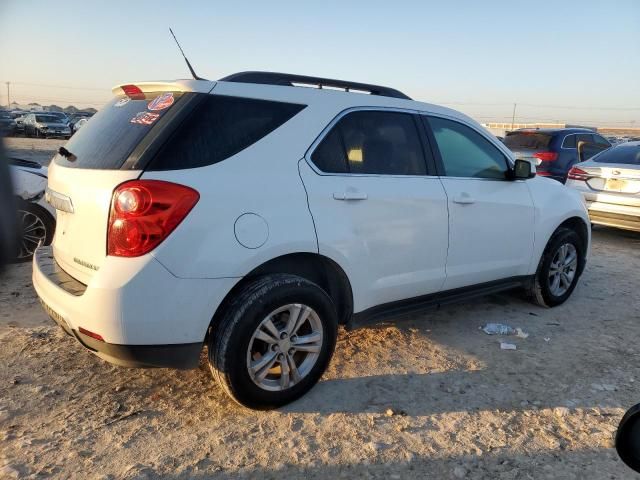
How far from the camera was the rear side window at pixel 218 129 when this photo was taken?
265 cm

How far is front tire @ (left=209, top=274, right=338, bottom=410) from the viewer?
2750 mm

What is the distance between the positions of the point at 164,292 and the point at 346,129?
1.55m

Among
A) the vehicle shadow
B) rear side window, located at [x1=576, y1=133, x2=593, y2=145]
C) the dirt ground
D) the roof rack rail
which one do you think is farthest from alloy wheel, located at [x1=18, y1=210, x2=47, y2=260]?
rear side window, located at [x1=576, y1=133, x2=593, y2=145]

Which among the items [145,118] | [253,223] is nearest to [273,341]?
[253,223]

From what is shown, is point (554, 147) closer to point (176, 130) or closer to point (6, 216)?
point (176, 130)

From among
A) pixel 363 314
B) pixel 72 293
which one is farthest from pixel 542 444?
pixel 72 293

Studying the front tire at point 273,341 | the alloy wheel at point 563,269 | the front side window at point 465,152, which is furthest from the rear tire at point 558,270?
the front tire at point 273,341

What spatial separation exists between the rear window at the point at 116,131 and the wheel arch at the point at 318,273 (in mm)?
934

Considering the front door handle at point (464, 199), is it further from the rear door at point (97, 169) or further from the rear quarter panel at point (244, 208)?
the rear door at point (97, 169)

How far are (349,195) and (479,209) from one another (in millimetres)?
1311

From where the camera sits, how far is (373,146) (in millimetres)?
3459

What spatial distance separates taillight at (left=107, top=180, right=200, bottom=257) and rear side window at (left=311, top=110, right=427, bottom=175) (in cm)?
93

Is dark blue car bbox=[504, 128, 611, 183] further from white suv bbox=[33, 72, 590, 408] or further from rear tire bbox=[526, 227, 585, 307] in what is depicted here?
white suv bbox=[33, 72, 590, 408]

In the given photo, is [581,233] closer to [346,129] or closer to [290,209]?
[346,129]
